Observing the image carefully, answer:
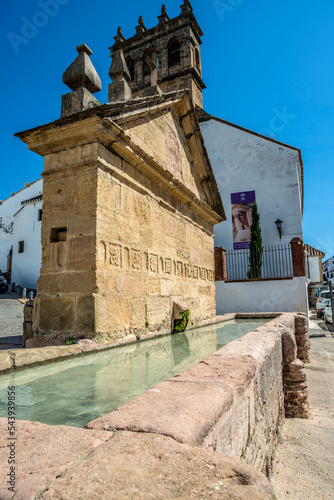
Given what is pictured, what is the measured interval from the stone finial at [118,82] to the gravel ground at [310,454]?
4.67m

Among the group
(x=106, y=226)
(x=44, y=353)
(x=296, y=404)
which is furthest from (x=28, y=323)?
(x=296, y=404)

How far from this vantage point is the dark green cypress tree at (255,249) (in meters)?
14.5

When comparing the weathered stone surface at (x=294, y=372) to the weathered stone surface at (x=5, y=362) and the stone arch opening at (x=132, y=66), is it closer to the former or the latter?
the weathered stone surface at (x=5, y=362)

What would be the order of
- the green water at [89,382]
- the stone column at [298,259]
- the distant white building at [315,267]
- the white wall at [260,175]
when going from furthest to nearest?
the distant white building at [315,267] < the white wall at [260,175] < the stone column at [298,259] < the green water at [89,382]

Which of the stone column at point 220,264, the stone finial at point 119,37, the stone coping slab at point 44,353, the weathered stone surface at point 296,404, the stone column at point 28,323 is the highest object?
the stone finial at point 119,37

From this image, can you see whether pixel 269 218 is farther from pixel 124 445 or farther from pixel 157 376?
pixel 124 445

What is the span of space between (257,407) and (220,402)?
945 millimetres

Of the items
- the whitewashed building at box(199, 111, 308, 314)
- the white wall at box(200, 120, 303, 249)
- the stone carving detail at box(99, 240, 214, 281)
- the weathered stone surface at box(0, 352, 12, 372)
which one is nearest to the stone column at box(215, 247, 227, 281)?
the whitewashed building at box(199, 111, 308, 314)

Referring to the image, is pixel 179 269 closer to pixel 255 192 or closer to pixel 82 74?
pixel 82 74

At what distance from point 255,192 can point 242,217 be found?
4.39 feet

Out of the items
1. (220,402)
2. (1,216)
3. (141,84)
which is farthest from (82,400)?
(1,216)

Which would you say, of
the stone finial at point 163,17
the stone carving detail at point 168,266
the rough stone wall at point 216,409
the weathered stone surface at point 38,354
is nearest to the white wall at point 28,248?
the stone finial at point 163,17

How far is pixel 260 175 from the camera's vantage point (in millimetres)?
15680

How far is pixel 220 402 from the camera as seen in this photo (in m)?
1.40
